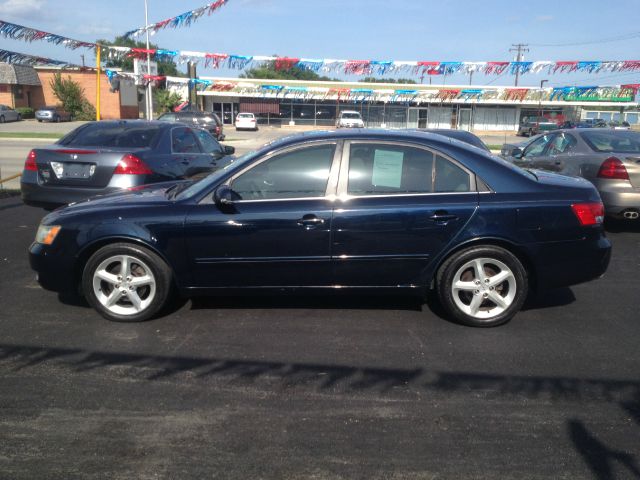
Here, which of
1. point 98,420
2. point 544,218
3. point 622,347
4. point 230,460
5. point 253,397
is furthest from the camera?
point 544,218

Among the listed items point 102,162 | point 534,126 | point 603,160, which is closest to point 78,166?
point 102,162

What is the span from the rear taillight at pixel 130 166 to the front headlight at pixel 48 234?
2488 millimetres

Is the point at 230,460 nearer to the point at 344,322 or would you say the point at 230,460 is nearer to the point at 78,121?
the point at 344,322

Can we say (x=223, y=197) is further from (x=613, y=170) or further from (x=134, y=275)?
(x=613, y=170)

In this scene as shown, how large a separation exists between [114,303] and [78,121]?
179 feet

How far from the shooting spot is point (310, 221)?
183 inches

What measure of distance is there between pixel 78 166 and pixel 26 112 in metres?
53.2

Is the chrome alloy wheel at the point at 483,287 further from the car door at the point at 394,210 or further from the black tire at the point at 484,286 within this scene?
the car door at the point at 394,210

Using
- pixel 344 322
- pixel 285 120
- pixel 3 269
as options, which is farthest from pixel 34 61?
pixel 285 120

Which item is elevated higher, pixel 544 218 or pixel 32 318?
pixel 544 218

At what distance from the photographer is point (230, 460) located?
297 centimetres

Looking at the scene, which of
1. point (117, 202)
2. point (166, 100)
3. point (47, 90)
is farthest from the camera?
point (47, 90)

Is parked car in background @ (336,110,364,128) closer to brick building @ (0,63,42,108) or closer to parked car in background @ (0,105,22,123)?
parked car in background @ (0,105,22,123)

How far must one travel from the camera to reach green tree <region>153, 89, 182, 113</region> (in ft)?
170
